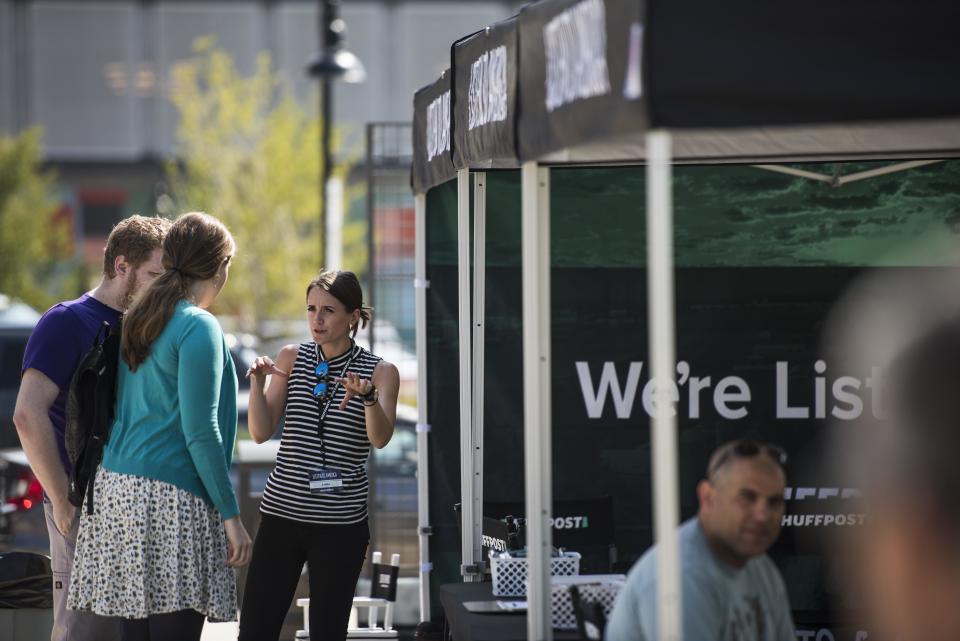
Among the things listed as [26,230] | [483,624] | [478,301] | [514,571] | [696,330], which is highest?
[26,230]

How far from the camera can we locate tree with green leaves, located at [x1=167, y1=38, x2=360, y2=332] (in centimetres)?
2344

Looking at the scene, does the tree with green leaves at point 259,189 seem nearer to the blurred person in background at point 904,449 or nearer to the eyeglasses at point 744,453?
the blurred person in background at point 904,449

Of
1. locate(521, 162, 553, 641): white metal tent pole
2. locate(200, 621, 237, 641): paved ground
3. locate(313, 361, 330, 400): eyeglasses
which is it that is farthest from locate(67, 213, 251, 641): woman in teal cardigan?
locate(200, 621, 237, 641): paved ground

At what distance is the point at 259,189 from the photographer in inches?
934

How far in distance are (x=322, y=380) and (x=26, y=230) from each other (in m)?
22.4

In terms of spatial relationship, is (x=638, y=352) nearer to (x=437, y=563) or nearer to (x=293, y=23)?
(x=437, y=563)

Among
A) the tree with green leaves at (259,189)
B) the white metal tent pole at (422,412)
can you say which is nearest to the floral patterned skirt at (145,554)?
the white metal tent pole at (422,412)

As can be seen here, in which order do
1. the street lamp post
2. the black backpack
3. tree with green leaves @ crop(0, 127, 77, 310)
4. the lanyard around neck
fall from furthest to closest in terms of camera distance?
tree with green leaves @ crop(0, 127, 77, 310)
the street lamp post
the lanyard around neck
the black backpack

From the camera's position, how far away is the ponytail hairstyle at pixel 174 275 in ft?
13.8

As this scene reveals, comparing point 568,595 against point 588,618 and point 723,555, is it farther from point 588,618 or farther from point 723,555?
point 723,555

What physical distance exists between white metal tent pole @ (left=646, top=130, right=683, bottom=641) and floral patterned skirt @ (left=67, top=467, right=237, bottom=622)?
1594 mm

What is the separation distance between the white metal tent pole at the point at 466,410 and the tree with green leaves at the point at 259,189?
17510 millimetres

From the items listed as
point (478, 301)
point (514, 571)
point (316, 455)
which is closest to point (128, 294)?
point (316, 455)

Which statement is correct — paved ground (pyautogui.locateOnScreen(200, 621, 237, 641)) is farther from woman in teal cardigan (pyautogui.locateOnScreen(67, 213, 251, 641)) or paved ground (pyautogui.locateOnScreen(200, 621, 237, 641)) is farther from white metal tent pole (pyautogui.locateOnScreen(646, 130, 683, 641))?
white metal tent pole (pyautogui.locateOnScreen(646, 130, 683, 641))
